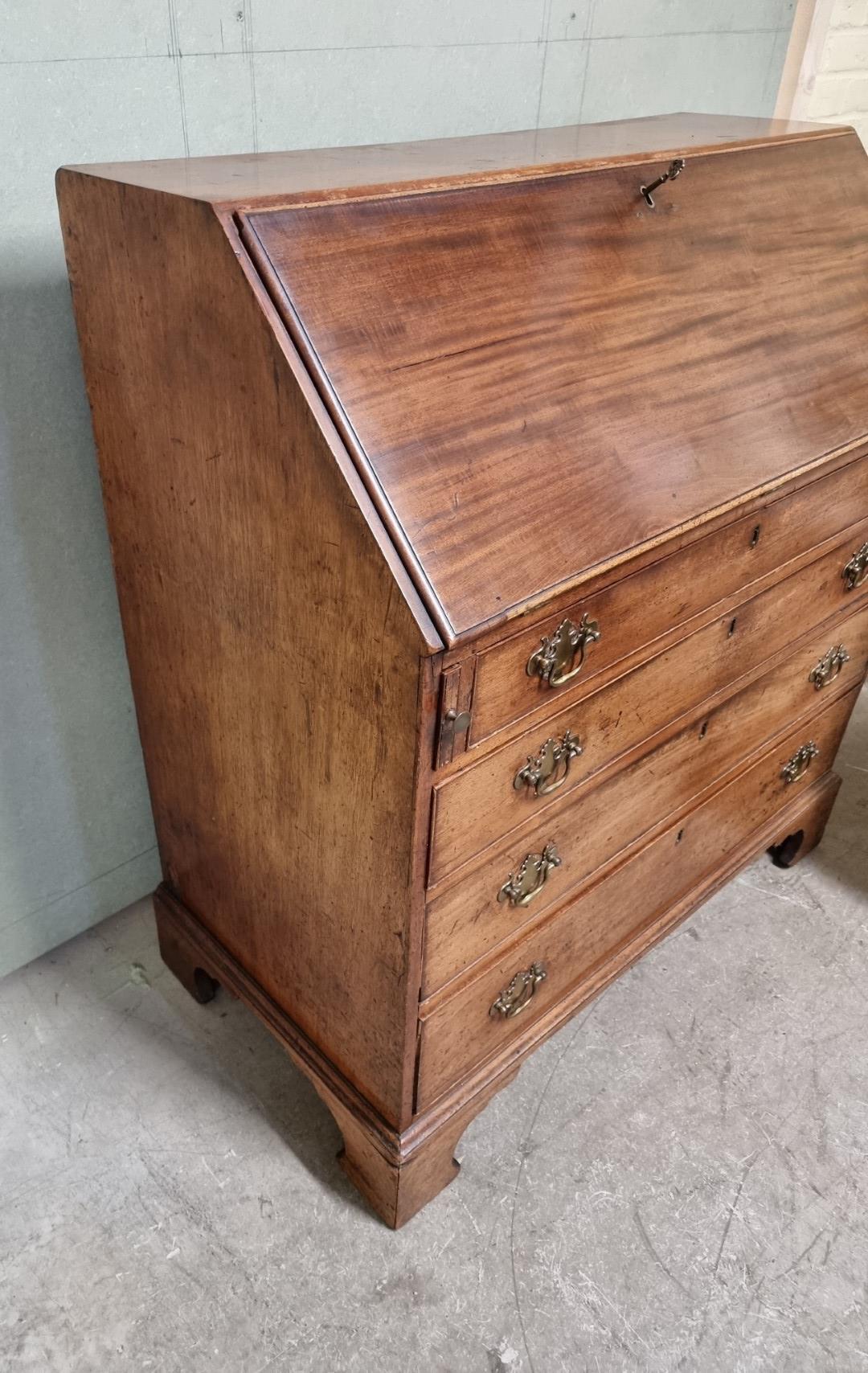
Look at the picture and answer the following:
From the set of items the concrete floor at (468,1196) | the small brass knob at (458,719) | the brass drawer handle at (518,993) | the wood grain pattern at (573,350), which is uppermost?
the wood grain pattern at (573,350)

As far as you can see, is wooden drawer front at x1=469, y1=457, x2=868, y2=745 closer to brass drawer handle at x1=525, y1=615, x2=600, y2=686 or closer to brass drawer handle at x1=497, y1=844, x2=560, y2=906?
brass drawer handle at x1=525, y1=615, x2=600, y2=686

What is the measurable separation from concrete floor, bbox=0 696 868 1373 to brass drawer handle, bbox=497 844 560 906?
1.83ft

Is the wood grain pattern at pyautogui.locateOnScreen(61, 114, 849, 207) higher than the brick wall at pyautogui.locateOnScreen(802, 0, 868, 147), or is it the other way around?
the brick wall at pyautogui.locateOnScreen(802, 0, 868, 147)

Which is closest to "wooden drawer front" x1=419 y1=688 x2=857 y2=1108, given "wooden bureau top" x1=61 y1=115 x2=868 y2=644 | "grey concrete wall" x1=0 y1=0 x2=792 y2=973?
"wooden bureau top" x1=61 y1=115 x2=868 y2=644

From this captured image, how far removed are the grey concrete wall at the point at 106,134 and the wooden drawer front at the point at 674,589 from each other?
90 centimetres

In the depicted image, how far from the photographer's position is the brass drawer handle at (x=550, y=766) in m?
1.26

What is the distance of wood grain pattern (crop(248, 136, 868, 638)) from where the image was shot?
104 cm

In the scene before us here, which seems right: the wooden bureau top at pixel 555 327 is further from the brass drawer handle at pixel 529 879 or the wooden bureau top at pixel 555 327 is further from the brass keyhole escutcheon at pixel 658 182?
the brass drawer handle at pixel 529 879

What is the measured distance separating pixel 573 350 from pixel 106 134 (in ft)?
2.58

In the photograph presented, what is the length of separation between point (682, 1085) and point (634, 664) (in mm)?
910

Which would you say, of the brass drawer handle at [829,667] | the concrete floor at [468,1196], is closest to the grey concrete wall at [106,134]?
the concrete floor at [468,1196]

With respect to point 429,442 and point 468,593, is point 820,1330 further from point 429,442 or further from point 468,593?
point 429,442

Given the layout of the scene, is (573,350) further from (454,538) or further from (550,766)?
(550,766)

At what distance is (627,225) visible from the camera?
136cm
